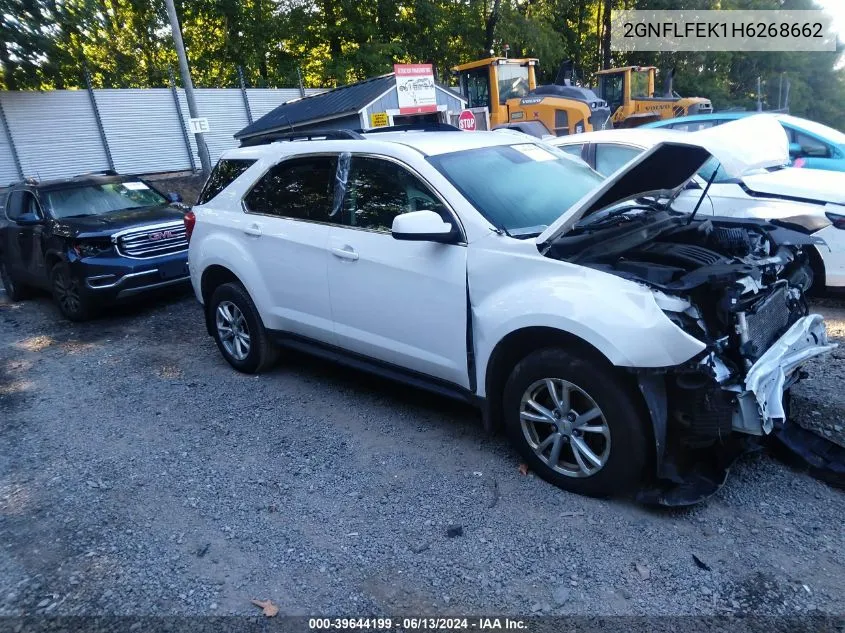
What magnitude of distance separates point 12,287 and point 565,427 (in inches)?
341

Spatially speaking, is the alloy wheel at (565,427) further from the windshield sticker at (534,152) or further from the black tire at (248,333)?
the black tire at (248,333)

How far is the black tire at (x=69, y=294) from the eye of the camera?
708cm

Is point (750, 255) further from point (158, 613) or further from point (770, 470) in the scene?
point (158, 613)

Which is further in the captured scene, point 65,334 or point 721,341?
point 65,334

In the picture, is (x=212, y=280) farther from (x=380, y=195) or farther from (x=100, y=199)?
(x=100, y=199)

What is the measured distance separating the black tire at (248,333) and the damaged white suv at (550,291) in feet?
0.72

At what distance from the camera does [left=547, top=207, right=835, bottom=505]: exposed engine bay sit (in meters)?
2.80

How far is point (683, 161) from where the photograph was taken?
3350mm

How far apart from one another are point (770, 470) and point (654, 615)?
1353mm

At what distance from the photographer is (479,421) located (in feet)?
13.7

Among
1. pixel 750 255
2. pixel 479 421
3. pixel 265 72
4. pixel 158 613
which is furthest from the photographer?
pixel 265 72

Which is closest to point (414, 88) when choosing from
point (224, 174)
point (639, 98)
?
point (639, 98)

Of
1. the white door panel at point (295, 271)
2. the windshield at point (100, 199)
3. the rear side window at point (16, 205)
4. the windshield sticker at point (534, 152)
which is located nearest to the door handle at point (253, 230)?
the white door panel at point (295, 271)

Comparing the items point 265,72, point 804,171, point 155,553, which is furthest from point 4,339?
point 265,72
